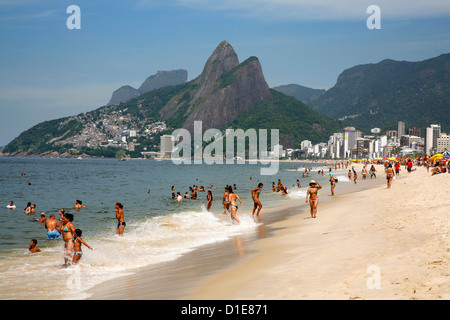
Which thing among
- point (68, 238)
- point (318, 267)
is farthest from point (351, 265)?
point (68, 238)

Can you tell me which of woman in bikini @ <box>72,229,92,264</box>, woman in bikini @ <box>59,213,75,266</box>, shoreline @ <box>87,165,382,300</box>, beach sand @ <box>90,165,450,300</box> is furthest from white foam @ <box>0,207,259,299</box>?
beach sand @ <box>90,165,450,300</box>

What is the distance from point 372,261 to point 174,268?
4893 mm

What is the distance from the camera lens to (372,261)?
24.8 feet

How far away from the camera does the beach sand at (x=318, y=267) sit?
19.6 feet

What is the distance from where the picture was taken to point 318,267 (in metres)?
7.54

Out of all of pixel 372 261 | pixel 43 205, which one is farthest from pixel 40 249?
pixel 43 205

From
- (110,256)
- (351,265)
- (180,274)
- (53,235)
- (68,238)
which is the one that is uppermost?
(351,265)

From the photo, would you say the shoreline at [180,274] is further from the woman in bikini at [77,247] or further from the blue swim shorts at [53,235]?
the blue swim shorts at [53,235]

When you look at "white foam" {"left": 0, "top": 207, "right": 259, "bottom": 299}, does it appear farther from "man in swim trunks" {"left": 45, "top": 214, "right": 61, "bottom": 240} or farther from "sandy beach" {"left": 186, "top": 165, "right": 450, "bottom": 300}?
"sandy beach" {"left": 186, "top": 165, "right": 450, "bottom": 300}

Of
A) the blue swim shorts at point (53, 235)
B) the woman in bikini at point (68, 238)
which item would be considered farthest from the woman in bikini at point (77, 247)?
the blue swim shorts at point (53, 235)

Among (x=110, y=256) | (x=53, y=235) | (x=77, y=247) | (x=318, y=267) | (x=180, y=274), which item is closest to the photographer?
(x=318, y=267)

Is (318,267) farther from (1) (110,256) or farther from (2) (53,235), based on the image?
(2) (53,235)

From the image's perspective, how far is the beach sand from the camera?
5.96 m
